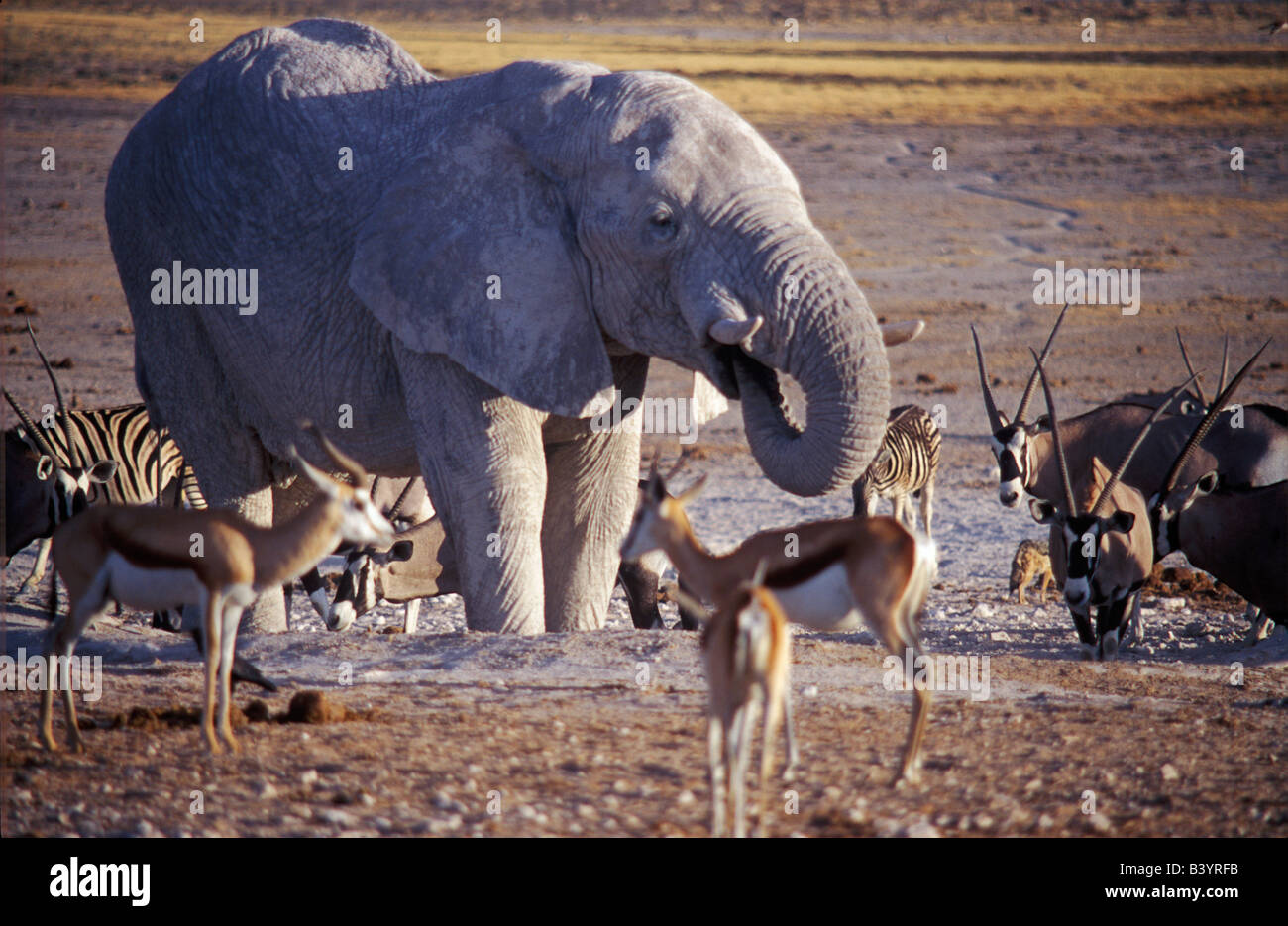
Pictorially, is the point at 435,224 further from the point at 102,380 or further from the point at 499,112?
the point at 102,380

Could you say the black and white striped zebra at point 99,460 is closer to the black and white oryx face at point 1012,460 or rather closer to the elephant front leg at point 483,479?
the elephant front leg at point 483,479

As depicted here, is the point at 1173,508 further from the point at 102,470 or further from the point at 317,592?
the point at 102,470

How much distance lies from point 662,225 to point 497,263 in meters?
0.86

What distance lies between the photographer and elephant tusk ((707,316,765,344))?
7109 mm

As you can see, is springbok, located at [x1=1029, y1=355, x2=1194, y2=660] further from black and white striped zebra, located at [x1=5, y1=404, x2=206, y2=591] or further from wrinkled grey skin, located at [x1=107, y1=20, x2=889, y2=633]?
black and white striped zebra, located at [x1=5, y1=404, x2=206, y2=591]

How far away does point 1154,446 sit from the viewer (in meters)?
12.7

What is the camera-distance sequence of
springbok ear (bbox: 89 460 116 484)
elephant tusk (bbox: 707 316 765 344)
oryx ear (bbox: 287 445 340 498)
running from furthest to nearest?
springbok ear (bbox: 89 460 116 484) → elephant tusk (bbox: 707 316 765 344) → oryx ear (bbox: 287 445 340 498)

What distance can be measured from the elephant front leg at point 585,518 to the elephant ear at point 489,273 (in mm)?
936

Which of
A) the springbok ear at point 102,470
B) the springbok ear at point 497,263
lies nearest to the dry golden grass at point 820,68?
the springbok ear at point 102,470

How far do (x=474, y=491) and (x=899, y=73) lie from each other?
43.8 metres

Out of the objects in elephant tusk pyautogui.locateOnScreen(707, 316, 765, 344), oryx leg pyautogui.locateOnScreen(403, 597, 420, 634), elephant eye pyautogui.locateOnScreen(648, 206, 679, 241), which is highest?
elephant eye pyautogui.locateOnScreen(648, 206, 679, 241)

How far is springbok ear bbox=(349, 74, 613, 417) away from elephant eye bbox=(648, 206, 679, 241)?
0.52 meters

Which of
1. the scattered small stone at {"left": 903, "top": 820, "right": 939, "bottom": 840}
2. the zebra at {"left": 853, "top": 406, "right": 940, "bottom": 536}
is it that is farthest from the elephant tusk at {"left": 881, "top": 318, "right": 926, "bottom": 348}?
the zebra at {"left": 853, "top": 406, "right": 940, "bottom": 536}

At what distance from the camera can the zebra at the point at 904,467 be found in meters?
13.4
